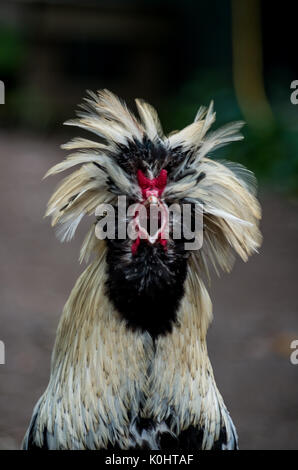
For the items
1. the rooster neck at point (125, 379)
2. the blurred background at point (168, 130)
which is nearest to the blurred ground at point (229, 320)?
the blurred background at point (168, 130)

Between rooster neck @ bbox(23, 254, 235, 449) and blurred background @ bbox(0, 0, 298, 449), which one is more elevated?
blurred background @ bbox(0, 0, 298, 449)

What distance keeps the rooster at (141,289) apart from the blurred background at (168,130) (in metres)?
2.33

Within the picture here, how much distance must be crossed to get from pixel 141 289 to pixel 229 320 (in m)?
4.51

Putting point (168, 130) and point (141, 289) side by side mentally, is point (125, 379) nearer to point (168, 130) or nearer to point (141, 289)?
point (141, 289)

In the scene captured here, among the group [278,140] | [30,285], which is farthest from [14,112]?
[30,285]

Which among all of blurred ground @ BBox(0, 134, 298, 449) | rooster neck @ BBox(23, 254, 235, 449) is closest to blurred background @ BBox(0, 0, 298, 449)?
blurred ground @ BBox(0, 134, 298, 449)

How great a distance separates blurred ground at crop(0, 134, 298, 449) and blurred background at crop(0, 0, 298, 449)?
2cm

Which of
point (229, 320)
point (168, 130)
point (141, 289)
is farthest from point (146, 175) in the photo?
point (168, 130)

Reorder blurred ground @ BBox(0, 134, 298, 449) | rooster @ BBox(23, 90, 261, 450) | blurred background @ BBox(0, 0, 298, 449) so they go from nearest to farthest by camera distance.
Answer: rooster @ BBox(23, 90, 261, 450), blurred ground @ BBox(0, 134, 298, 449), blurred background @ BBox(0, 0, 298, 449)

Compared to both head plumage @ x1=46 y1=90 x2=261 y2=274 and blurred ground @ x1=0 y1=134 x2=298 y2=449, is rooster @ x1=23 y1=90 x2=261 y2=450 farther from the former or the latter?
blurred ground @ x1=0 y1=134 x2=298 y2=449

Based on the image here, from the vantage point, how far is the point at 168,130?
13.0 m

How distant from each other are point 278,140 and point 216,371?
5.88 meters

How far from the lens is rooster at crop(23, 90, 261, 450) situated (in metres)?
2.81

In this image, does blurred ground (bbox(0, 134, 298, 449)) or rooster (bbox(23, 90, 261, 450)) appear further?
blurred ground (bbox(0, 134, 298, 449))
